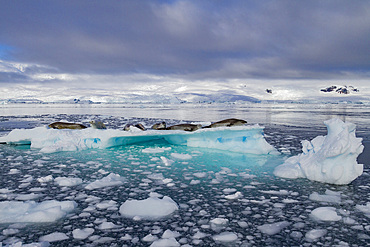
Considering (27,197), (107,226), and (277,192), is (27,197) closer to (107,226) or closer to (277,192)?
(107,226)

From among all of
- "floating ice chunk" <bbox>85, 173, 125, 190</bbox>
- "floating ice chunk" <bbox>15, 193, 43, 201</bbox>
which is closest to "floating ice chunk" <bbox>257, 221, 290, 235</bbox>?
"floating ice chunk" <bbox>85, 173, 125, 190</bbox>

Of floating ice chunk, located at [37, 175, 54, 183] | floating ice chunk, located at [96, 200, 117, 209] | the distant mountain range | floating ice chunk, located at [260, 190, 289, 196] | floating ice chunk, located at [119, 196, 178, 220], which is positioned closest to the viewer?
floating ice chunk, located at [119, 196, 178, 220]

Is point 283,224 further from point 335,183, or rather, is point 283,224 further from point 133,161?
point 133,161

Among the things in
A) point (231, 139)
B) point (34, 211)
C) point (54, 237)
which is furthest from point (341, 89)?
point (54, 237)

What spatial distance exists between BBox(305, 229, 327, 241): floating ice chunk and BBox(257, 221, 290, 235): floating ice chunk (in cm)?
22

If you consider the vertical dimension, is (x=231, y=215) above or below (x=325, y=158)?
below

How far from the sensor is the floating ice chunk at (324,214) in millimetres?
2682

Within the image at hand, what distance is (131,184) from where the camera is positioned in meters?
3.89

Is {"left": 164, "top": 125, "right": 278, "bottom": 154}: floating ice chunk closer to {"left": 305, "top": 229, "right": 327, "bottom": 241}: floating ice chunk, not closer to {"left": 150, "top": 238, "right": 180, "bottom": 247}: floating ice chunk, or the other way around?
{"left": 305, "top": 229, "right": 327, "bottom": 241}: floating ice chunk

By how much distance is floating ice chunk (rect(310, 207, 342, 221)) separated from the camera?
8.80 ft

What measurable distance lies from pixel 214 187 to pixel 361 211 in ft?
5.70

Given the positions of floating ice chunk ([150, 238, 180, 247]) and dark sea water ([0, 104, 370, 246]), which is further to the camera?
dark sea water ([0, 104, 370, 246])

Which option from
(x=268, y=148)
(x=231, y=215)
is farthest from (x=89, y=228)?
(x=268, y=148)

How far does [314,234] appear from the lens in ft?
7.72
